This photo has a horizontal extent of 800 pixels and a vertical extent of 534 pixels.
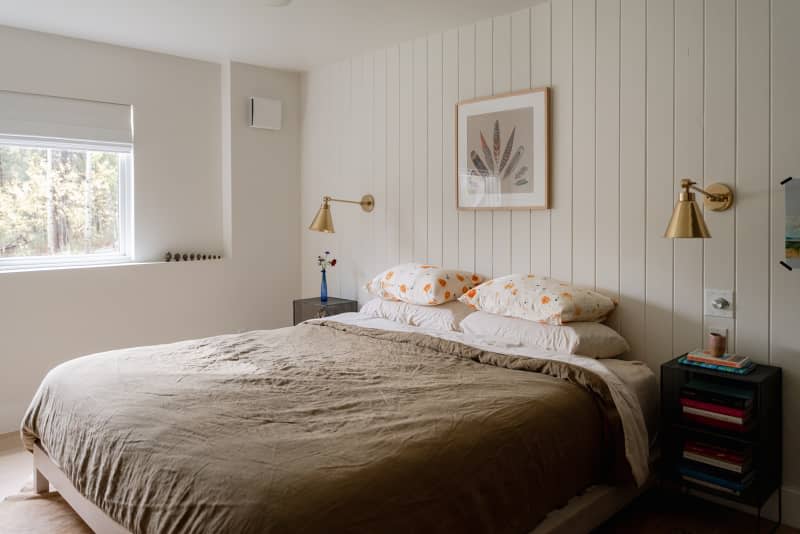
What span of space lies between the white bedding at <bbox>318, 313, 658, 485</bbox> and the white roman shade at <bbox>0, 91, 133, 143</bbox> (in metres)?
2.43

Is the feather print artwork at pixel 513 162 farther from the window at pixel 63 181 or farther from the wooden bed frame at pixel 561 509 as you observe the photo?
the window at pixel 63 181

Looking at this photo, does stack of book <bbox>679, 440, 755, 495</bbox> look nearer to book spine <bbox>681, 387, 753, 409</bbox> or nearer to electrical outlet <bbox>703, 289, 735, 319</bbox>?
book spine <bbox>681, 387, 753, 409</bbox>

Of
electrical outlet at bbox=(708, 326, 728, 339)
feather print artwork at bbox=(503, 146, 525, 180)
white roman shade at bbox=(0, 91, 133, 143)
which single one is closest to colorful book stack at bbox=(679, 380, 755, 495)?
electrical outlet at bbox=(708, 326, 728, 339)

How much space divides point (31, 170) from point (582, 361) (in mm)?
3352

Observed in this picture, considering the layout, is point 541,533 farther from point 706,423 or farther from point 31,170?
point 31,170

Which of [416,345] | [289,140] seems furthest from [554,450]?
[289,140]

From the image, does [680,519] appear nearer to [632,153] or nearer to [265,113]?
[632,153]

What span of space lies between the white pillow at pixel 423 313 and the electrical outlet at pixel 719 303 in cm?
112

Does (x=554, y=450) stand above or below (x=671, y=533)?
above

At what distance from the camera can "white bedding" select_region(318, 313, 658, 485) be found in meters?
2.25

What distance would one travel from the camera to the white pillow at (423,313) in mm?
3225

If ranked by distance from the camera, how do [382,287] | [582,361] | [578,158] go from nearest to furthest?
[582,361], [578,158], [382,287]

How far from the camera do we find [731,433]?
7.63 ft

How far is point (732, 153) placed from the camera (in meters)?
2.56
